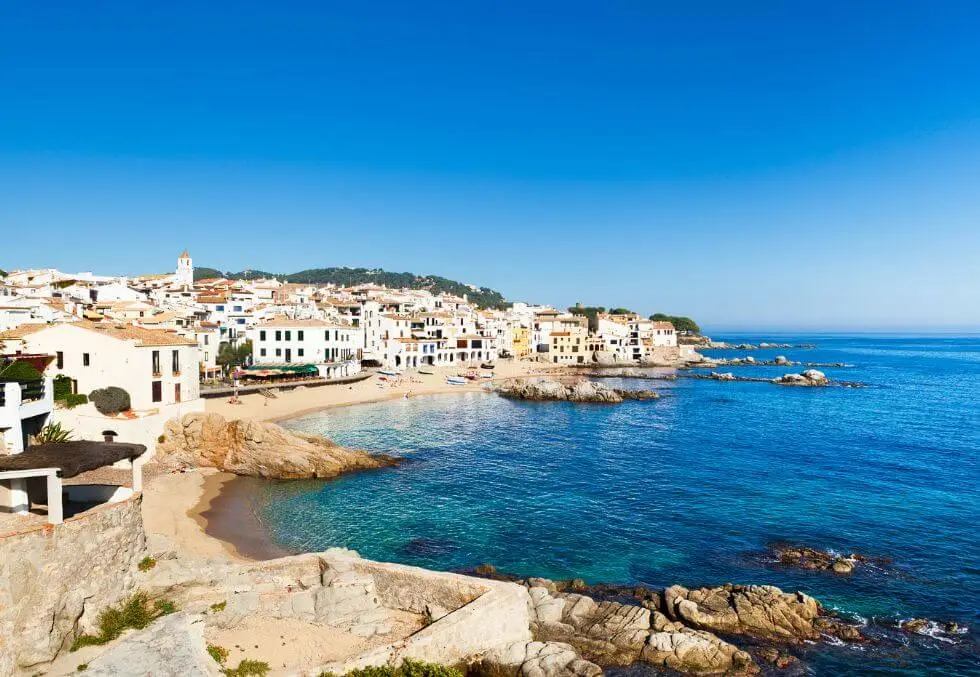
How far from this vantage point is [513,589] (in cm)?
1502

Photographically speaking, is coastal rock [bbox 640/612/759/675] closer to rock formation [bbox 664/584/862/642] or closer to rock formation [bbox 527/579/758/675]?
rock formation [bbox 527/579/758/675]

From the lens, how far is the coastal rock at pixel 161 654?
36.0 feet

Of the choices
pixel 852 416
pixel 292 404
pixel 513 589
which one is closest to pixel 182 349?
pixel 292 404

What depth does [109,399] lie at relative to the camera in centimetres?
3030

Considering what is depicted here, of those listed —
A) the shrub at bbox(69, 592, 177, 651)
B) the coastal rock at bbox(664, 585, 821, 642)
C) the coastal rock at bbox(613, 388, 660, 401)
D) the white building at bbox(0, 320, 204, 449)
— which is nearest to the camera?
the shrub at bbox(69, 592, 177, 651)

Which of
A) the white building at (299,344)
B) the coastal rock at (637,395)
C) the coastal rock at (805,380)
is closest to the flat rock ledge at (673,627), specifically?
the coastal rock at (637,395)

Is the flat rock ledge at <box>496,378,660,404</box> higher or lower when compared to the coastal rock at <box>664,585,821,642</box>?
higher

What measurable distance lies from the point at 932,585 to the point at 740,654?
10195mm

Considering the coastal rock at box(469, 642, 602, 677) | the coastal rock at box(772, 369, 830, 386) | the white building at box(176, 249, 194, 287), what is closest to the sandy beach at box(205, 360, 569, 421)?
the coastal rock at box(469, 642, 602, 677)

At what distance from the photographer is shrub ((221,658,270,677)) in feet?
38.3

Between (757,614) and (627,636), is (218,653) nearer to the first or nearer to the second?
(627,636)

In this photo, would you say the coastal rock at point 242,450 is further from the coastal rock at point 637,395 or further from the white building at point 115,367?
the coastal rock at point 637,395

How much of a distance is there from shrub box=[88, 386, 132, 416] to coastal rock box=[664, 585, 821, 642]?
1130 inches

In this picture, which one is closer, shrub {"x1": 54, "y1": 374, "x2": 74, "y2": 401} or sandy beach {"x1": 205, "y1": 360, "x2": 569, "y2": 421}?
shrub {"x1": 54, "y1": 374, "x2": 74, "y2": 401}
